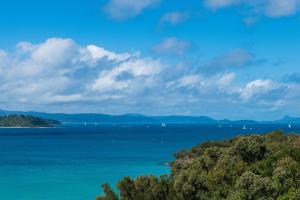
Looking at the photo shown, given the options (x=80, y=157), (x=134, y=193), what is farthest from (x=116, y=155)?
(x=134, y=193)

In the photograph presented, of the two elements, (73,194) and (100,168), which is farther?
(100,168)

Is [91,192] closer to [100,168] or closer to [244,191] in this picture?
Result: [100,168]

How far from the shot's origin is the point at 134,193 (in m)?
30.4

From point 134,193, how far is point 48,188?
31258mm

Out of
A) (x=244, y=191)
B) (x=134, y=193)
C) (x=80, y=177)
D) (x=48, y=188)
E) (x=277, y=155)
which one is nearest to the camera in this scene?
(x=244, y=191)

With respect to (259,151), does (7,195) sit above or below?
below

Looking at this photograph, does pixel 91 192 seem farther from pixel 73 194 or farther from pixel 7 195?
pixel 7 195

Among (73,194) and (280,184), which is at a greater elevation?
(280,184)

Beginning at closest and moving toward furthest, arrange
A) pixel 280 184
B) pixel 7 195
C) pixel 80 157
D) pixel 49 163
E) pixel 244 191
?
pixel 244 191 < pixel 280 184 < pixel 7 195 < pixel 49 163 < pixel 80 157

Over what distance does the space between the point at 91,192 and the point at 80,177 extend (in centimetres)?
1187

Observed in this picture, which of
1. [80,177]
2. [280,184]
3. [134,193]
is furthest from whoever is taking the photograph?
[80,177]

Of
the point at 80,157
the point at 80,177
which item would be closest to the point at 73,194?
the point at 80,177

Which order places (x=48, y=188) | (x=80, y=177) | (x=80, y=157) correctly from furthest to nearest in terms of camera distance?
(x=80, y=157) → (x=80, y=177) → (x=48, y=188)

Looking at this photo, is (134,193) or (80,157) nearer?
(134,193)
